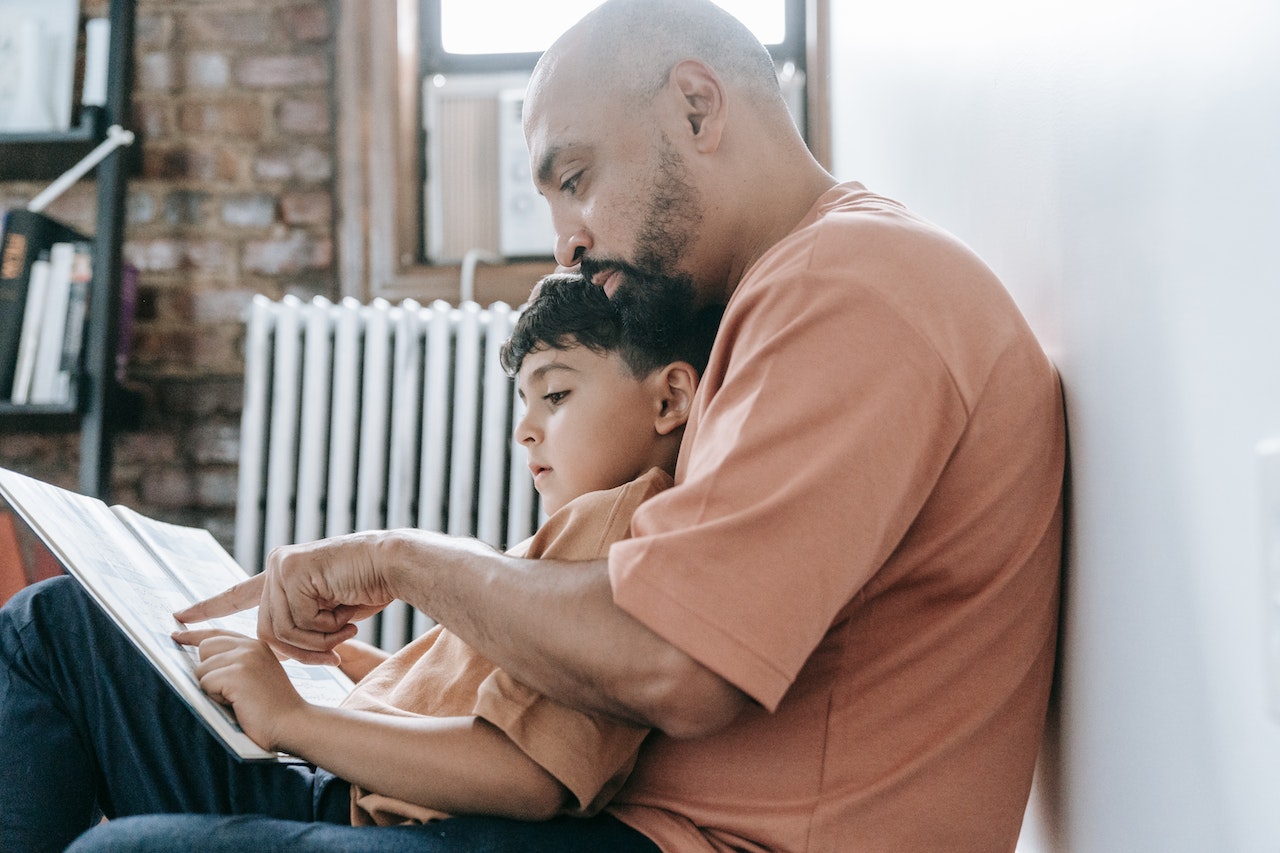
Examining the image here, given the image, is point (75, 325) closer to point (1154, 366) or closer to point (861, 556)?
point (861, 556)

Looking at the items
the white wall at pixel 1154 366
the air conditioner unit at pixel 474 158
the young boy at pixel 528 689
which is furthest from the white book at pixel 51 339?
the white wall at pixel 1154 366

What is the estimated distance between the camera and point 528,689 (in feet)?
2.75

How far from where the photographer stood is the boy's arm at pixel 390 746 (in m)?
0.82

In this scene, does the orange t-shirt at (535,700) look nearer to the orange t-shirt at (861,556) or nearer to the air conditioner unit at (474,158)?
the orange t-shirt at (861,556)

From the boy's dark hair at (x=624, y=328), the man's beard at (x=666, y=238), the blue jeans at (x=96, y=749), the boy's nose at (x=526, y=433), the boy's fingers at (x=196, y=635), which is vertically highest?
the man's beard at (x=666, y=238)

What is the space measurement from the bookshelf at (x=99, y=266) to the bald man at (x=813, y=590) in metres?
1.62

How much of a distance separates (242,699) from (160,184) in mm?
2153

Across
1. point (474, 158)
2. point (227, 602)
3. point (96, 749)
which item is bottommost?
point (96, 749)

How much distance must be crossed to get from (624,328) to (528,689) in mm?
469

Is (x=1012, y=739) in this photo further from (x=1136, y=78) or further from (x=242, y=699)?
(x=242, y=699)

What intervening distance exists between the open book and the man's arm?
72 mm

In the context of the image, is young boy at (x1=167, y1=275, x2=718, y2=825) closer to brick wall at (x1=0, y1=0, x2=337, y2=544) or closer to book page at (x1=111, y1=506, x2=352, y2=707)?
book page at (x1=111, y1=506, x2=352, y2=707)

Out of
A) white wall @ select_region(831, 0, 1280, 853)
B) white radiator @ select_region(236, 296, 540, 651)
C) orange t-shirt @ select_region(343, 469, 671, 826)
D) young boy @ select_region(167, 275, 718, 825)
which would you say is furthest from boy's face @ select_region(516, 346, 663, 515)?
white radiator @ select_region(236, 296, 540, 651)

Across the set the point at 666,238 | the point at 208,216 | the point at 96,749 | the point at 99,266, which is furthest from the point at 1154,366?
the point at 208,216
